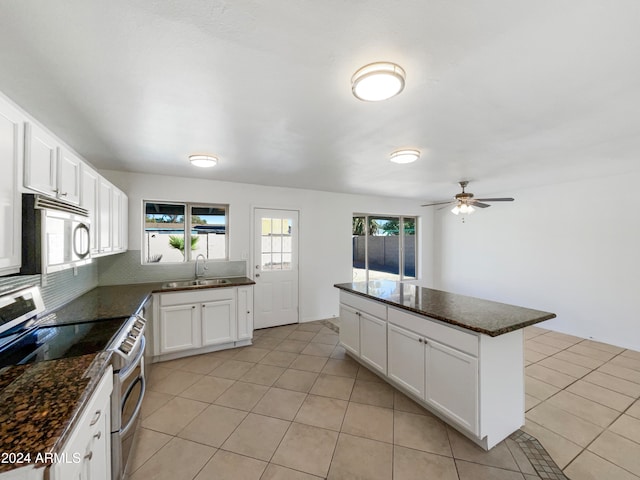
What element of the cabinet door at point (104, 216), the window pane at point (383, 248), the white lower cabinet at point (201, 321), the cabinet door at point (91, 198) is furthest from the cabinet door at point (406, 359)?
the window pane at point (383, 248)

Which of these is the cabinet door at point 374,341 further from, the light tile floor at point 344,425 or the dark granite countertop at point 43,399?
the dark granite countertop at point 43,399

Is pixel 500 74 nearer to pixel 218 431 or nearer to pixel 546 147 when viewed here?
pixel 546 147

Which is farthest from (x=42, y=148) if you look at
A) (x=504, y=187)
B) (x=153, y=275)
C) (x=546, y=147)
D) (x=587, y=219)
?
(x=587, y=219)

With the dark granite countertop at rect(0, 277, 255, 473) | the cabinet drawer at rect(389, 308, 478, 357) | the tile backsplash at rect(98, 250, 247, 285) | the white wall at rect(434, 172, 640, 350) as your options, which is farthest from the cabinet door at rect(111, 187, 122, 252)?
the white wall at rect(434, 172, 640, 350)

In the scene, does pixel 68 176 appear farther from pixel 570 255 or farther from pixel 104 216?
pixel 570 255

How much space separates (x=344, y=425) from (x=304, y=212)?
125 inches

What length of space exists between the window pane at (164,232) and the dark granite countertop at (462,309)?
8.48 feet

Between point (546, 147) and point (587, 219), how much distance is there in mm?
2172

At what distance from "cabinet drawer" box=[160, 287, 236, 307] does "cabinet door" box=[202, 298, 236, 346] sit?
0.19ft

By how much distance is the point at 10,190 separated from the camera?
1.20 metres

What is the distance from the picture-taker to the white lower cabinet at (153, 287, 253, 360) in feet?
10.1

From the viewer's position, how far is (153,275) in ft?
11.7

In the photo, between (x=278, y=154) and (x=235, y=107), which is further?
(x=278, y=154)

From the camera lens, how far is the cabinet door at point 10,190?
1.14 metres
